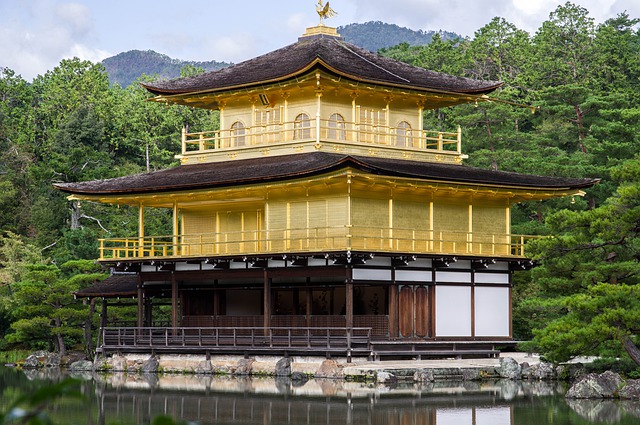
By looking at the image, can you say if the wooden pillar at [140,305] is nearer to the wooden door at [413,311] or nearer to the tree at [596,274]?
the wooden door at [413,311]

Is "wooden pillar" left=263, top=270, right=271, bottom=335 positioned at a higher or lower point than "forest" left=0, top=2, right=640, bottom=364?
lower

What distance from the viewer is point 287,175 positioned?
110 feet

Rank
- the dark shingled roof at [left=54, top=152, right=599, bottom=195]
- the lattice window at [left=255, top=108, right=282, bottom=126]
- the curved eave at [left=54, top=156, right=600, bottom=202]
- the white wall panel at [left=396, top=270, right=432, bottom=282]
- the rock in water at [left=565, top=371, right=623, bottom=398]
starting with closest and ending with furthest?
the rock in water at [left=565, top=371, right=623, bottom=398] → the curved eave at [left=54, top=156, right=600, bottom=202] → the dark shingled roof at [left=54, top=152, right=599, bottom=195] → the white wall panel at [left=396, top=270, right=432, bottom=282] → the lattice window at [left=255, top=108, right=282, bottom=126]

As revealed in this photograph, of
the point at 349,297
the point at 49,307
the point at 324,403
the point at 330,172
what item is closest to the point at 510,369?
the point at 349,297

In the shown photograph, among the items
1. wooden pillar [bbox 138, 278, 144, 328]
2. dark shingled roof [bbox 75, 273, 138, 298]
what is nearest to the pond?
wooden pillar [bbox 138, 278, 144, 328]

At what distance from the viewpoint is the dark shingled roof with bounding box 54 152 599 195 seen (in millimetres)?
33688

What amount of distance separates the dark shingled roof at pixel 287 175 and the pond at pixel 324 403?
6.26 m

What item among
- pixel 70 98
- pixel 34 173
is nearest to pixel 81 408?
pixel 34 173

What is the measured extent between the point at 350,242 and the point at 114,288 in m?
11.2

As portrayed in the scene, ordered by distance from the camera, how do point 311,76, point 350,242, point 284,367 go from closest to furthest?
1. point 350,242
2. point 284,367
3. point 311,76

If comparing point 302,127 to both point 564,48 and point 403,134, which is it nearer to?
point 403,134

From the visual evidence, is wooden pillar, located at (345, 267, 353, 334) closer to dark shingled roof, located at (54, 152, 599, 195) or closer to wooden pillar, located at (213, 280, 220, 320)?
dark shingled roof, located at (54, 152, 599, 195)

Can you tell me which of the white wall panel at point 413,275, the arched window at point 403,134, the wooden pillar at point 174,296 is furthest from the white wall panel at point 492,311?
the wooden pillar at point 174,296

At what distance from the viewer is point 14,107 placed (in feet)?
250
